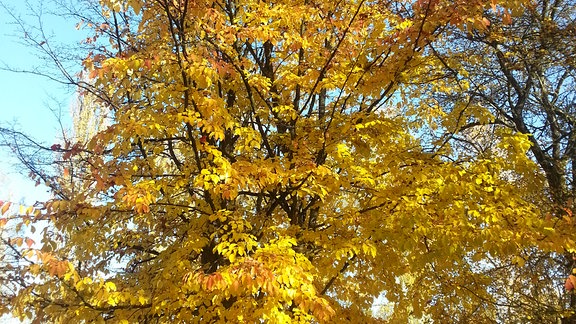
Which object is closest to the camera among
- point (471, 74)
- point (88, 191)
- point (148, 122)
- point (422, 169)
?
point (148, 122)

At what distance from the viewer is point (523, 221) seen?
3.53 metres

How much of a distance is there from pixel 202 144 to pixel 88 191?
1.61m

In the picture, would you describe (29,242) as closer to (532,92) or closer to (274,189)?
(274,189)

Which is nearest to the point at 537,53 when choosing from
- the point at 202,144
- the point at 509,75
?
the point at 509,75

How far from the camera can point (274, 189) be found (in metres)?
4.66

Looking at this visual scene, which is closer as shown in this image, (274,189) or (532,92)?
(274,189)

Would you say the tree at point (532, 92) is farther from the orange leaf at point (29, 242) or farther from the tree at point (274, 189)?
the orange leaf at point (29, 242)

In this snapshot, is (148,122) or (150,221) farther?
(150,221)

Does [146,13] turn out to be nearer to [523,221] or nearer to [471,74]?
[523,221]

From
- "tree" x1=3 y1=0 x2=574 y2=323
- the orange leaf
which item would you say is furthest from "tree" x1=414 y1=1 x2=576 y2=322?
the orange leaf

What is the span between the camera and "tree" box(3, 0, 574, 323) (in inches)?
130

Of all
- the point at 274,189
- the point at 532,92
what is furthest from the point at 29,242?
→ the point at 532,92

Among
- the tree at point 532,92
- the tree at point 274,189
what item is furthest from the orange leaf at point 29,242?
the tree at point 532,92

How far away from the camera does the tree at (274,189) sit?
3.30 m
